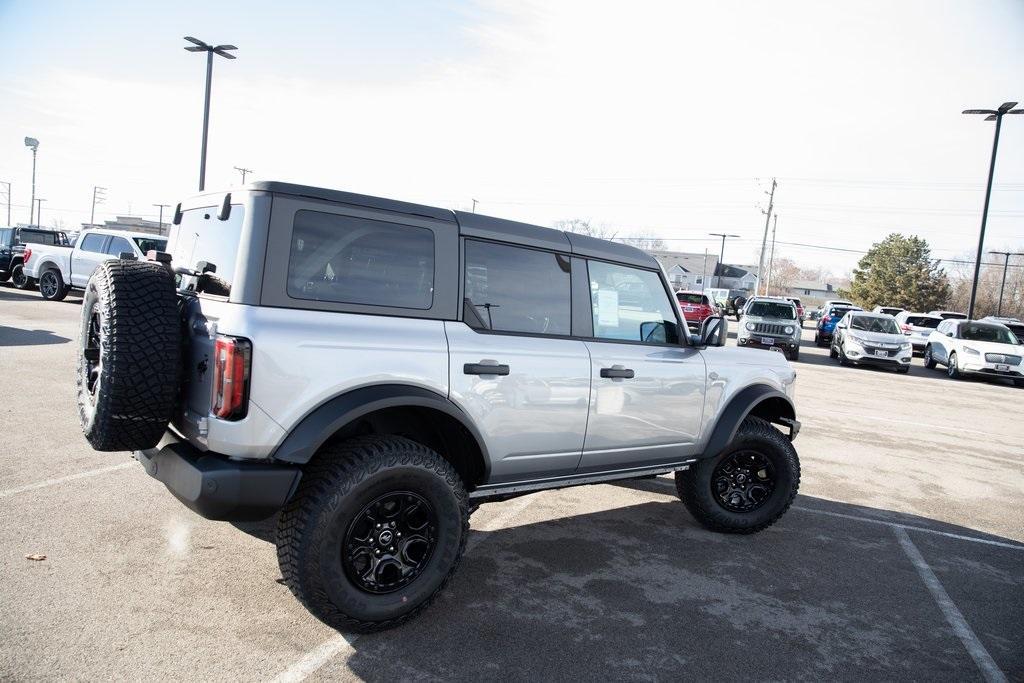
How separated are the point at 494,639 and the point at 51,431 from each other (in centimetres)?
486

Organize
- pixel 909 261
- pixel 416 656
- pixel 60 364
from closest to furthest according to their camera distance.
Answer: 1. pixel 416 656
2. pixel 60 364
3. pixel 909 261

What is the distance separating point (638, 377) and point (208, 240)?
258 centimetres

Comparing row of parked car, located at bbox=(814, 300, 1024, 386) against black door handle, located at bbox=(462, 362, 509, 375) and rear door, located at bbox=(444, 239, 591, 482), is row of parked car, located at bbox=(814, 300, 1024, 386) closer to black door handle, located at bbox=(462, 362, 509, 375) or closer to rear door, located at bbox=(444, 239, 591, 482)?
rear door, located at bbox=(444, 239, 591, 482)

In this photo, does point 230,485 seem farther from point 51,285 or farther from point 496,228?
point 51,285

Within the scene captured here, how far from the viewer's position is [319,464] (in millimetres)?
3133

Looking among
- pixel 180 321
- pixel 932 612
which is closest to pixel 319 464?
pixel 180 321

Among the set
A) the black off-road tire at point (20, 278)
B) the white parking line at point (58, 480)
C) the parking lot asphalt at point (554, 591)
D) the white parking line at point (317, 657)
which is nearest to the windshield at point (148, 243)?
the black off-road tire at point (20, 278)

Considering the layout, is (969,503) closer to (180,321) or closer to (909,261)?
(180,321)

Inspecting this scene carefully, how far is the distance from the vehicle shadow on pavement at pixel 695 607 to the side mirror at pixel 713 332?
4.64 feet

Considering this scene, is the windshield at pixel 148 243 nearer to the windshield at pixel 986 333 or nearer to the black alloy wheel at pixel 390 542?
the black alloy wheel at pixel 390 542

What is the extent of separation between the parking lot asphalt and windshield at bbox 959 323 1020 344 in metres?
15.1

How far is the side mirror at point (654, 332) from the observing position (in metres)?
4.55

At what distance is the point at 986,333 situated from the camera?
19328 millimetres

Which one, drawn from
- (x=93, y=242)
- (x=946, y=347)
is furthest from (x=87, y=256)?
(x=946, y=347)
